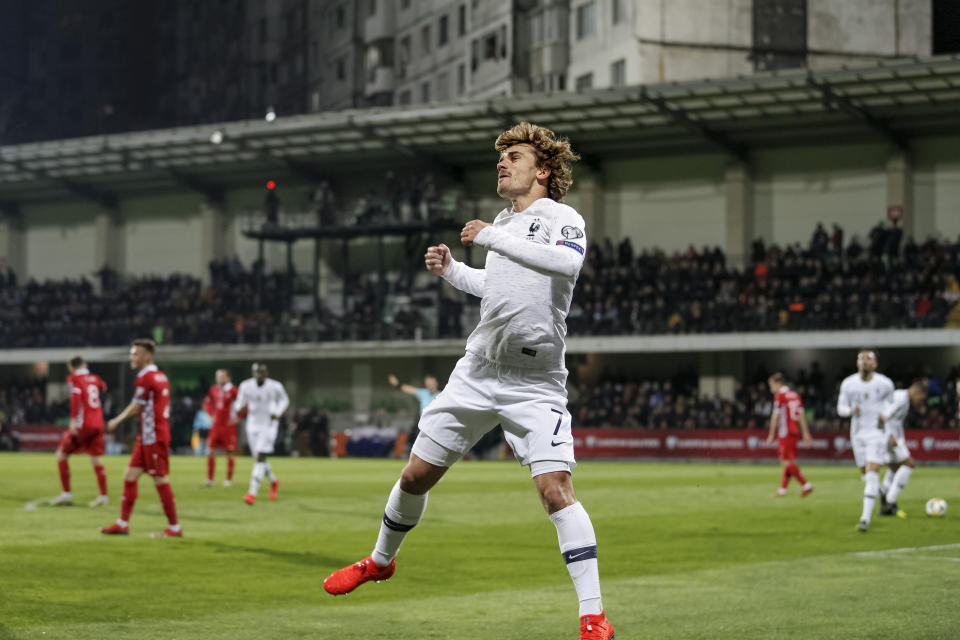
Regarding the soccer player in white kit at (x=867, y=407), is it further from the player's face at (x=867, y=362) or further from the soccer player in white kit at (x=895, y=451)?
the soccer player in white kit at (x=895, y=451)

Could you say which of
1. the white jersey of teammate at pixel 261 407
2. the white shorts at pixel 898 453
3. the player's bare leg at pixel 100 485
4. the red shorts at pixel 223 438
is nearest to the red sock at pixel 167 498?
the player's bare leg at pixel 100 485

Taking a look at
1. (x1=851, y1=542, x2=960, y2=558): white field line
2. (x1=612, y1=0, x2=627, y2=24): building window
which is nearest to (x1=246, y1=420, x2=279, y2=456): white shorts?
(x1=851, y1=542, x2=960, y2=558): white field line

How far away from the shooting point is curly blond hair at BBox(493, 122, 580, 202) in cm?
773

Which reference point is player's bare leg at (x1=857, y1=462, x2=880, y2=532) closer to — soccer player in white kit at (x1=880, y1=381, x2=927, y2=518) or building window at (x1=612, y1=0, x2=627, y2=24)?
soccer player in white kit at (x1=880, y1=381, x2=927, y2=518)

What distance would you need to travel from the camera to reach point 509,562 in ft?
47.0

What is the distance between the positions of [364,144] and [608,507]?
3454 centimetres

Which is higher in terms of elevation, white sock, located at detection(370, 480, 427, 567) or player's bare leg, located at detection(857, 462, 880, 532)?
white sock, located at detection(370, 480, 427, 567)

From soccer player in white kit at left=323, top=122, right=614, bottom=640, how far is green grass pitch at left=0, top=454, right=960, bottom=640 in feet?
6.90

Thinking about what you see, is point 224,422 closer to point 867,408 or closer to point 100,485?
point 100,485

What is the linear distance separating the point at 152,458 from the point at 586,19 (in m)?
42.1

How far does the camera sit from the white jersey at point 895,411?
18141 mm

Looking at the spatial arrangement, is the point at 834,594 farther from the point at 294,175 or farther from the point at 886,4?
the point at 294,175

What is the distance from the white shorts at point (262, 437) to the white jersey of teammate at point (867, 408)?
32.6 feet

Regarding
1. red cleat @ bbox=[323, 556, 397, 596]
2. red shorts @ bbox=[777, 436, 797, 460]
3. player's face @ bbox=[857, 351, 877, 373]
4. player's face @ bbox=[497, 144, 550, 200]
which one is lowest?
red shorts @ bbox=[777, 436, 797, 460]
